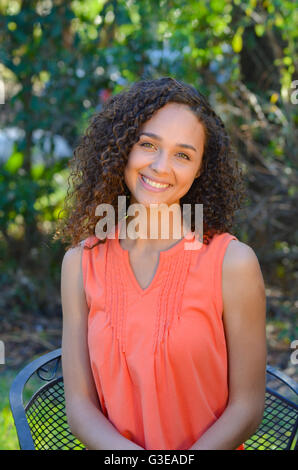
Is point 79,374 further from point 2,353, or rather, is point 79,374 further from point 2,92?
point 2,92

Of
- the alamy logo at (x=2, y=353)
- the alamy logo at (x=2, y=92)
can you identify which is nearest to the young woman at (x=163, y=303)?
the alamy logo at (x=2, y=353)

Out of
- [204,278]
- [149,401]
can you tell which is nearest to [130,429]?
[149,401]

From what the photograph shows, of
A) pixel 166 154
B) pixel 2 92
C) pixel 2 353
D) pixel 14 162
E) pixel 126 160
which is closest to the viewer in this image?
pixel 166 154

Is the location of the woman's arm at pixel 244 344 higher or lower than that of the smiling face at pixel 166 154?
lower

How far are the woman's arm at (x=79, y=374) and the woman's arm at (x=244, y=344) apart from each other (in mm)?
298

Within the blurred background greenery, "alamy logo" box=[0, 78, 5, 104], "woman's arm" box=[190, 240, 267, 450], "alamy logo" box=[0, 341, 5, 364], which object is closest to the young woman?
"woman's arm" box=[190, 240, 267, 450]

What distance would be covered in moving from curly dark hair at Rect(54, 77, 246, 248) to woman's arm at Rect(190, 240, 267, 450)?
194 millimetres

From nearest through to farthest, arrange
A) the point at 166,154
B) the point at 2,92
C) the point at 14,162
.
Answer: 1. the point at 166,154
2. the point at 2,92
3. the point at 14,162

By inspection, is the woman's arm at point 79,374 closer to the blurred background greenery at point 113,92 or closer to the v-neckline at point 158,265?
the v-neckline at point 158,265

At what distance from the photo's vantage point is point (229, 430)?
158 centimetres

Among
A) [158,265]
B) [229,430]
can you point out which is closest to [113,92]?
[158,265]

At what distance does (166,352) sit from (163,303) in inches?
5.9

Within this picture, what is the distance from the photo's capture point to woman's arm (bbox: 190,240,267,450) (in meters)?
1.61

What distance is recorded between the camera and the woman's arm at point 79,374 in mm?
1638
